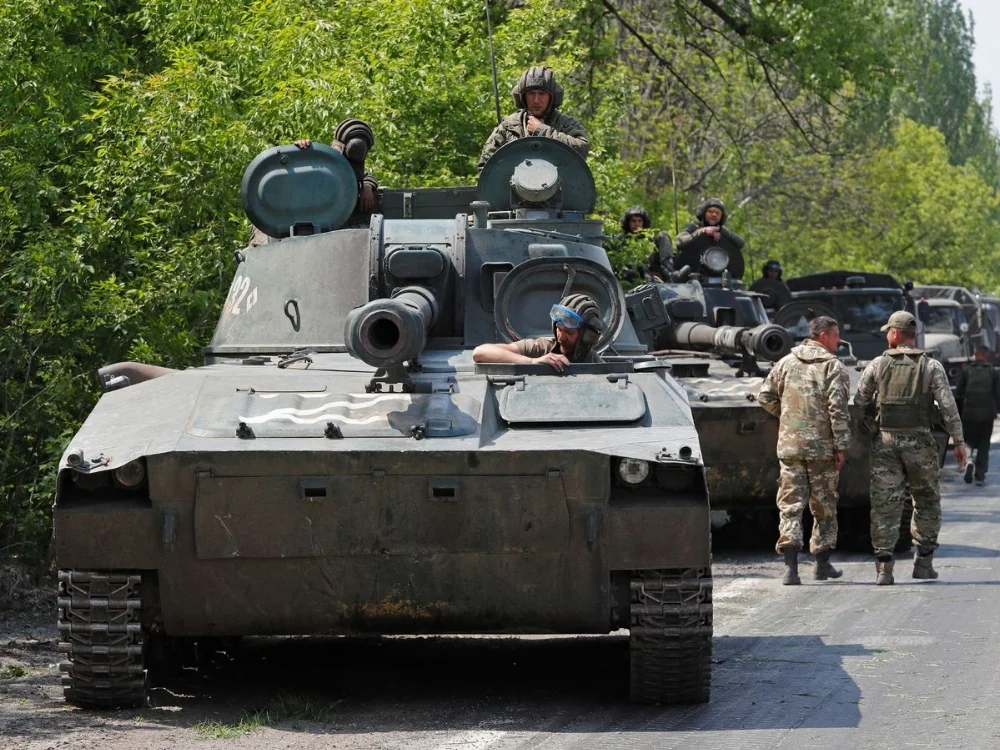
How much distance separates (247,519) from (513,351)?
65.4 inches

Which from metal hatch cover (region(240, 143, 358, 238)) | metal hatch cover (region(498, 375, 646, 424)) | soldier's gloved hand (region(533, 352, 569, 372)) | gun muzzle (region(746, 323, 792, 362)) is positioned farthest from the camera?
gun muzzle (region(746, 323, 792, 362))

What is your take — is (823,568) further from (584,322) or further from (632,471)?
(632,471)

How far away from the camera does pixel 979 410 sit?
63.0ft

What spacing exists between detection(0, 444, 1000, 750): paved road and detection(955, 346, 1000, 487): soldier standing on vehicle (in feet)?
28.6

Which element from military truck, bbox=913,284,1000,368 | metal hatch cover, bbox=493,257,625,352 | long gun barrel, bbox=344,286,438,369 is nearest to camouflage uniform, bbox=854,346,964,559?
metal hatch cover, bbox=493,257,625,352

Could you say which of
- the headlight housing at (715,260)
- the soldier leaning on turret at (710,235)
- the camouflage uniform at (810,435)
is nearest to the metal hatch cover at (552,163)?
the camouflage uniform at (810,435)

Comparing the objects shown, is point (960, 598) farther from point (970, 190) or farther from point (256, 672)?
point (970, 190)

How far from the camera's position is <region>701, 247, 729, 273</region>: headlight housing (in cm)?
1670

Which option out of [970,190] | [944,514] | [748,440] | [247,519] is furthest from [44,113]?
[970,190]

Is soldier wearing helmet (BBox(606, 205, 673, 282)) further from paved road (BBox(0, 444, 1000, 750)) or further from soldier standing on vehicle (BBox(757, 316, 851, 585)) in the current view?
paved road (BBox(0, 444, 1000, 750))

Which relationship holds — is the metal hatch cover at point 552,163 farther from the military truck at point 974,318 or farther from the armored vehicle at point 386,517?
the military truck at point 974,318

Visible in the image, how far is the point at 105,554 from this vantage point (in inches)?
285

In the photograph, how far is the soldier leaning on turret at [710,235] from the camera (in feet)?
55.5

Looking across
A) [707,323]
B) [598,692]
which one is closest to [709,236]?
[707,323]
